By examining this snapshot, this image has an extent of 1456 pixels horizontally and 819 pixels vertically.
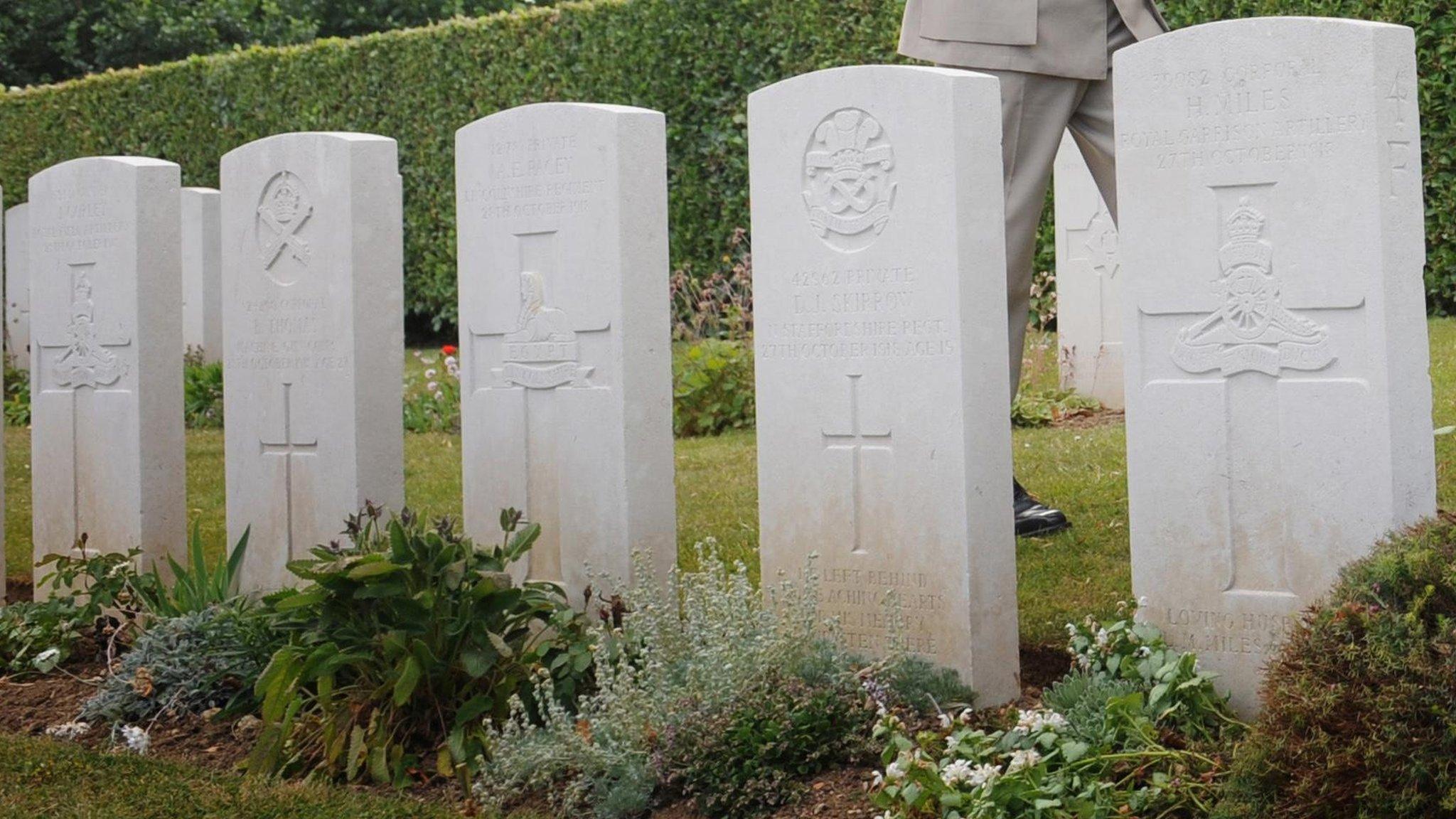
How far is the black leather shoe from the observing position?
16.6ft

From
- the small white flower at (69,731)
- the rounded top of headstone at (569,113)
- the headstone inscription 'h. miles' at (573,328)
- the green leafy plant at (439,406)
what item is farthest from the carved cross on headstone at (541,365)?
the green leafy plant at (439,406)

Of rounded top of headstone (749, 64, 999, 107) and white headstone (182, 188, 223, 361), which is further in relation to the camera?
white headstone (182, 188, 223, 361)

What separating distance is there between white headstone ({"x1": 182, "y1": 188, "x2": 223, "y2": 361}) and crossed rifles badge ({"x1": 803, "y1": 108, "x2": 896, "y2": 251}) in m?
4.10

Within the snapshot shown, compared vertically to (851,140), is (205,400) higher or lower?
lower

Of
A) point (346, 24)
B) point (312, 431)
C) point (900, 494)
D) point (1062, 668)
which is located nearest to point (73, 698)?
point (312, 431)

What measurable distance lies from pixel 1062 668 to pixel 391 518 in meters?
1.73

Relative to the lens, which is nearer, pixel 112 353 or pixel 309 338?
pixel 309 338

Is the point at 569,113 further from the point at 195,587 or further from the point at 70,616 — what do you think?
the point at 70,616

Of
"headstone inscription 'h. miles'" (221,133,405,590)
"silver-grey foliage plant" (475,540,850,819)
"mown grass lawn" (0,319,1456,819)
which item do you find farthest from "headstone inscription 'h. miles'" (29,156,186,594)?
"silver-grey foliage plant" (475,540,850,819)

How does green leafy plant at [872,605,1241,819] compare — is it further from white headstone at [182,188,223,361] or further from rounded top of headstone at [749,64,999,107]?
white headstone at [182,188,223,361]

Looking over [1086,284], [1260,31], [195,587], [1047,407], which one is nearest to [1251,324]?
[1260,31]

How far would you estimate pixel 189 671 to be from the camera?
4.31m

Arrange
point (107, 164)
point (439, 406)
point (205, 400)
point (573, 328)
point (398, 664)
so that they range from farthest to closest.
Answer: point (205, 400)
point (439, 406)
point (107, 164)
point (573, 328)
point (398, 664)

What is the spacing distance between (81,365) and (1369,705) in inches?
171
